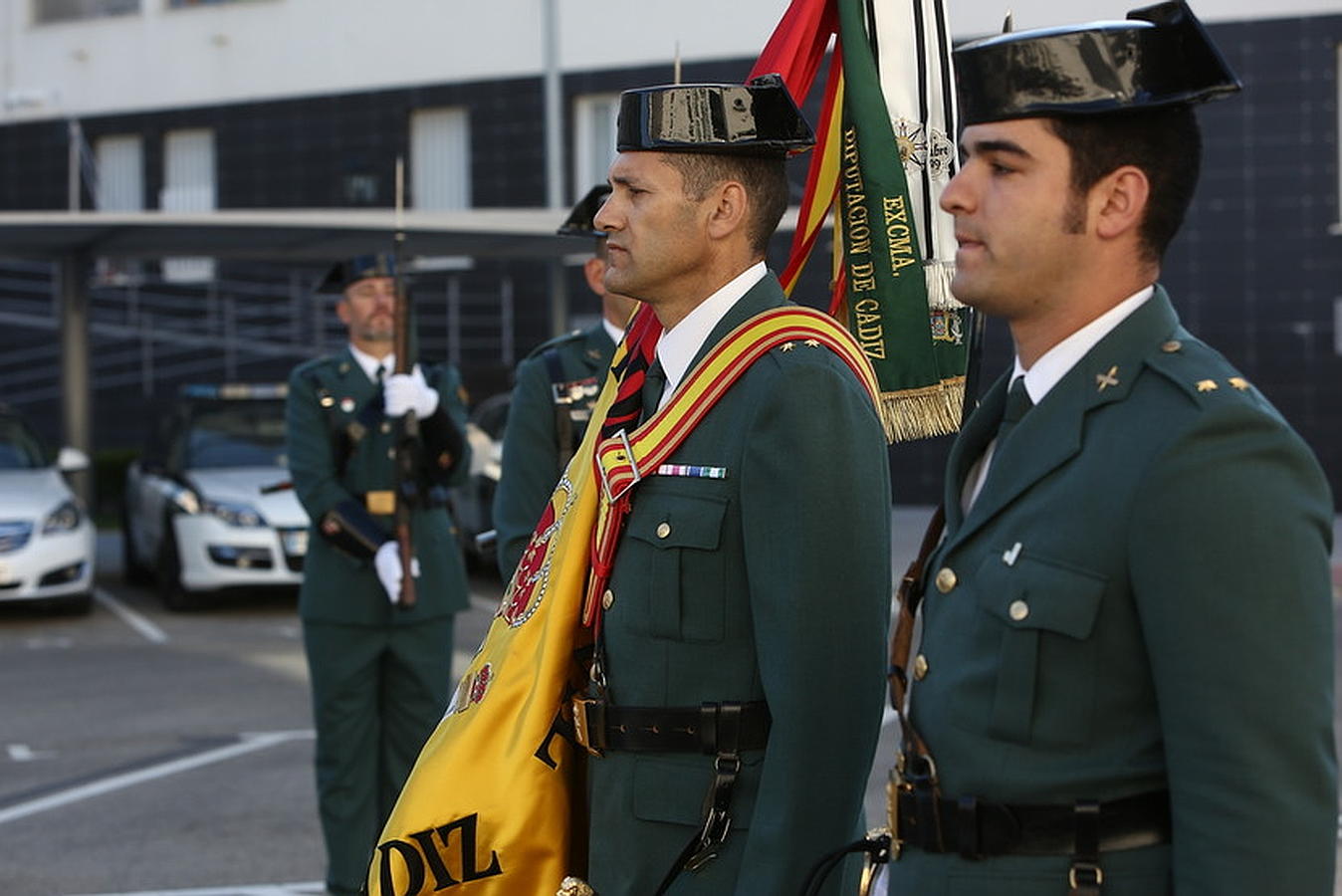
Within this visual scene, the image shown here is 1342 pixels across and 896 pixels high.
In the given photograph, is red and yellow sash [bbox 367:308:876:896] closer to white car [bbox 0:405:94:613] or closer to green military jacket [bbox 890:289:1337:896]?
green military jacket [bbox 890:289:1337:896]

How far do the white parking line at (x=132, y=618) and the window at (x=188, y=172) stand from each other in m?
11.6

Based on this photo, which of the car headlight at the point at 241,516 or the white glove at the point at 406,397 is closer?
the white glove at the point at 406,397

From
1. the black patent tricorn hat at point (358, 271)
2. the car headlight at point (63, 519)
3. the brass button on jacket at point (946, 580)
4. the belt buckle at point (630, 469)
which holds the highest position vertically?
the black patent tricorn hat at point (358, 271)

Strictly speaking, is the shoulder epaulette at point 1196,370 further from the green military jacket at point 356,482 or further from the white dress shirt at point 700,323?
the green military jacket at point 356,482

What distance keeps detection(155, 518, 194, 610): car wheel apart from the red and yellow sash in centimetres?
1167

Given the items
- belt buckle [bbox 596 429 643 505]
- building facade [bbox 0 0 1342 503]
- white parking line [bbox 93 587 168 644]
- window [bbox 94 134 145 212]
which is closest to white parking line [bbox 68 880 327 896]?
belt buckle [bbox 596 429 643 505]

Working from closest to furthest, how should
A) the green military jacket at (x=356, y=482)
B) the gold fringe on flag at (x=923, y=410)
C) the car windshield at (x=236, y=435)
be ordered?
the gold fringe on flag at (x=923, y=410) < the green military jacket at (x=356, y=482) < the car windshield at (x=236, y=435)

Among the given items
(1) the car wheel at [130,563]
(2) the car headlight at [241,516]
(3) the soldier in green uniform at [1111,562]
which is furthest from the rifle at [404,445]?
(1) the car wheel at [130,563]

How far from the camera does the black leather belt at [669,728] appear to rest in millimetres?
3135

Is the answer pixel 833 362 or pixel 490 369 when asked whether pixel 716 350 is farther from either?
pixel 490 369

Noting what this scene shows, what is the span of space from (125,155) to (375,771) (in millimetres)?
22429

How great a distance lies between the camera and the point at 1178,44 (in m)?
2.40

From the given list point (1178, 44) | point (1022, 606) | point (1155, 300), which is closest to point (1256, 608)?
point (1022, 606)

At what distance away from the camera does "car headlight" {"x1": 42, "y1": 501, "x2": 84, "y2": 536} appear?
45.8ft
